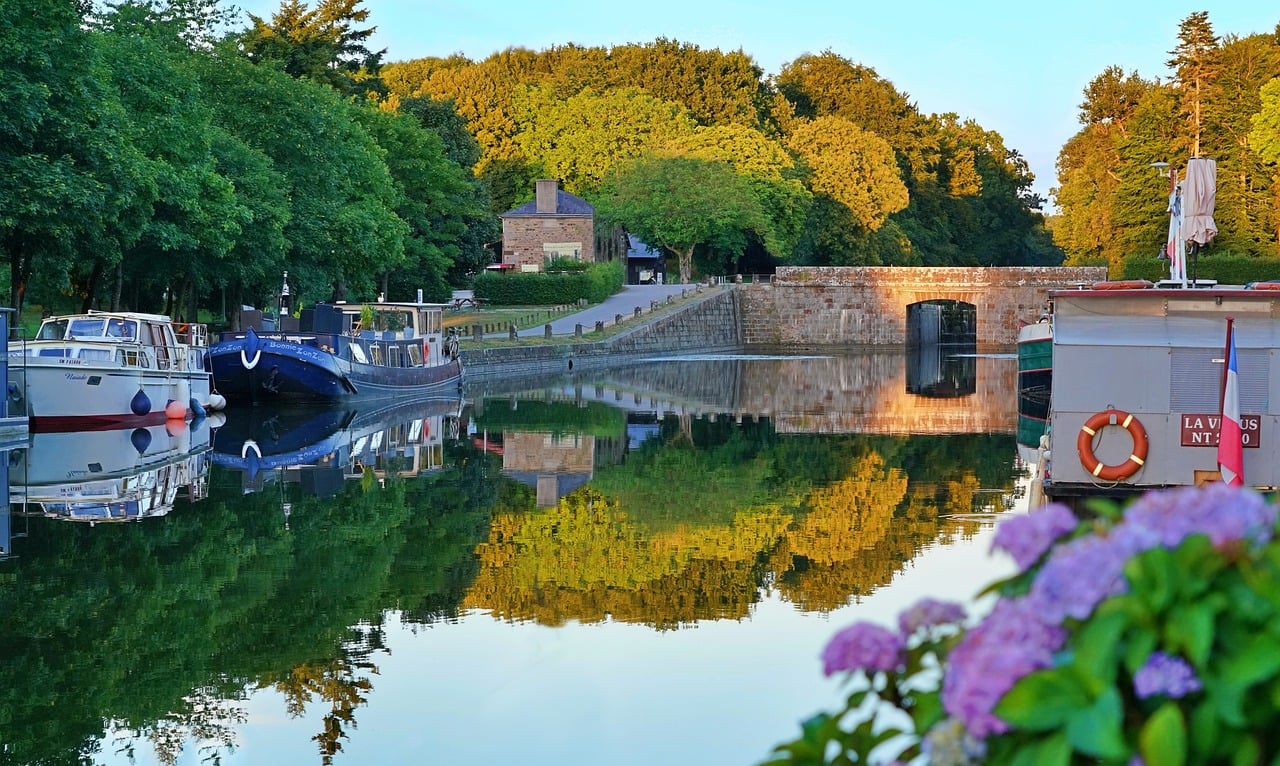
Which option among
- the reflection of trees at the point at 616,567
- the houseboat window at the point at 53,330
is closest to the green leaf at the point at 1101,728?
the reflection of trees at the point at 616,567

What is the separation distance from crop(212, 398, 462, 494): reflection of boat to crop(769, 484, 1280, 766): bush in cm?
1598

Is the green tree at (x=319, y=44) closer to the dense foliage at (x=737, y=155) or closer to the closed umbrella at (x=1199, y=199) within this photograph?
the dense foliage at (x=737, y=155)

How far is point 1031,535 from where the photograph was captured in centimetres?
271

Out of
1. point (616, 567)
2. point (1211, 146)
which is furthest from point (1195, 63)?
point (616, 567)

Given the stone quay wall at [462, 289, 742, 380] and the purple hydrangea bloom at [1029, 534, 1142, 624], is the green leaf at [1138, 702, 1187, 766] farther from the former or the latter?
the stone quay wall at [462, 289, 742, 380]

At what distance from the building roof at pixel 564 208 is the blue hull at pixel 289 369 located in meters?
43.0

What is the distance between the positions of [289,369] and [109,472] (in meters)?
13.0

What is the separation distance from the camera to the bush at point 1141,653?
232cm

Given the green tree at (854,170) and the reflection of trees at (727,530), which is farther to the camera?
the green tree at (854,170)

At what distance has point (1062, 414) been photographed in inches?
549

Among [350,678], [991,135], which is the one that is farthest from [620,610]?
[991,135]

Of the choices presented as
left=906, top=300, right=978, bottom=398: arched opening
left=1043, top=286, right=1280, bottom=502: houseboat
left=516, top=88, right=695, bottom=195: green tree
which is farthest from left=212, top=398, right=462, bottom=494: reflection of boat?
left=516, top=88, right=695, bottom=195: green tree

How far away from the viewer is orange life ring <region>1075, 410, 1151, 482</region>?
13.7 metres

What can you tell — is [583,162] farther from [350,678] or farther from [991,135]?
[350,678]
